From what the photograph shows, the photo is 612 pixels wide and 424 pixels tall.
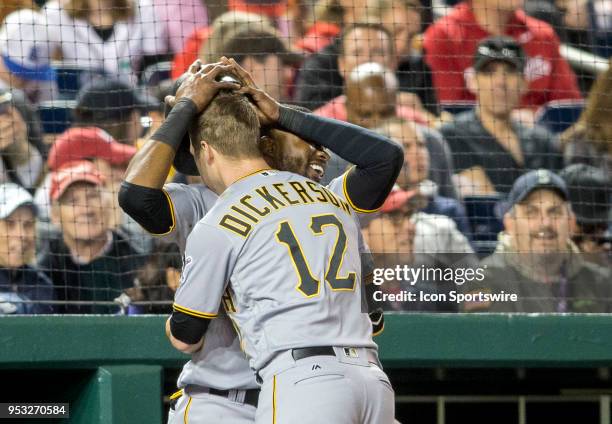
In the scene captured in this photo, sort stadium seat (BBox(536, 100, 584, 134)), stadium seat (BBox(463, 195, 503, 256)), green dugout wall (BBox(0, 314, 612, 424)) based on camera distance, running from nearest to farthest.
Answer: green dugout wall (BBox(0, 314, 612, 424))
stadium seat (BBox(463, 195, 503, 256))
stadium seat (BBox(536, 100, 584, 134))

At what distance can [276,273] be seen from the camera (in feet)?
8.27

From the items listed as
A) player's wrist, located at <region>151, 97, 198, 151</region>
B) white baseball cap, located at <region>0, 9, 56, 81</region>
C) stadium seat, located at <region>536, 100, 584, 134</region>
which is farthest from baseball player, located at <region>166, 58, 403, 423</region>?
stadium seat, located at <region>536, 100, 584, 134</region>

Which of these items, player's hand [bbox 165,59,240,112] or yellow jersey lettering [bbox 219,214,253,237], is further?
player's hand [bbox 165,59,240,112]

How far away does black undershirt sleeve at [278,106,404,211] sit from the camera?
2.78 meters

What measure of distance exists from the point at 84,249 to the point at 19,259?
28 cm

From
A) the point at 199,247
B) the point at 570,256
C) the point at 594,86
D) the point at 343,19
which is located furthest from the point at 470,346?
the point at 343,19

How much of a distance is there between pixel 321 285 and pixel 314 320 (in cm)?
9

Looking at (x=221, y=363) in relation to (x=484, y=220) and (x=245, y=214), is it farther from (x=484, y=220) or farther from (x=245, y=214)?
(x=484, y=220)

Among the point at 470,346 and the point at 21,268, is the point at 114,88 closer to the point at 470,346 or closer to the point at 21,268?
the point at 21,268

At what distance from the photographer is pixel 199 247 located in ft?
8.33

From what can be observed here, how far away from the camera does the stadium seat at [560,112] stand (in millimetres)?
5594

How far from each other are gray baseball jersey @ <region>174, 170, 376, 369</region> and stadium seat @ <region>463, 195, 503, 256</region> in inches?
74.7

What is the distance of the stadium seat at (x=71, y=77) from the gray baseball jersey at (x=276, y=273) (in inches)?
109

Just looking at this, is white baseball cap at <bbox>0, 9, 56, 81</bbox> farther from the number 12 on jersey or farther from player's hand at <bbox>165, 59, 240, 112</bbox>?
the number 12 on jersey
